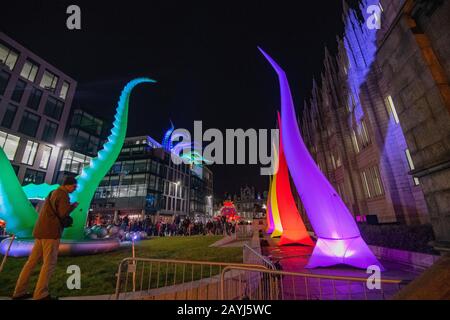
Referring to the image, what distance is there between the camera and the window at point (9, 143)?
→ 24109mm

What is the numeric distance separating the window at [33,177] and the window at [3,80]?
32.0ft

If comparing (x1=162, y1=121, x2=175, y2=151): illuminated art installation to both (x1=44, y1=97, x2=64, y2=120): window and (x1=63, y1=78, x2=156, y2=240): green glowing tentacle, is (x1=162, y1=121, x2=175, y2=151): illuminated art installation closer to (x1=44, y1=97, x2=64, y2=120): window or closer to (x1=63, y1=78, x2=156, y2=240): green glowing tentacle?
(x1=44, y1=97, x2=64, y2=120): window

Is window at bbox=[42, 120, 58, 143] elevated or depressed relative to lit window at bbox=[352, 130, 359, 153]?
elevated

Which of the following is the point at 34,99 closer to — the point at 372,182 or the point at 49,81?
the point at 49,81

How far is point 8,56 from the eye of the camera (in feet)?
85.5

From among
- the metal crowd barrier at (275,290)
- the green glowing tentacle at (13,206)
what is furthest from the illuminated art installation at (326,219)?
the green glowing tentacle at (13,206)

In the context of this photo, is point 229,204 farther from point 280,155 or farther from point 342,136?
point 280,155

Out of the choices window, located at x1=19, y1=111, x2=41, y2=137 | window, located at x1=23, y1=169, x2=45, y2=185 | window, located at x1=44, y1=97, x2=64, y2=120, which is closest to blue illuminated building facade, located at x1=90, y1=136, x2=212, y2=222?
window, located at x1=23, y1=169, x2=45, y2=185

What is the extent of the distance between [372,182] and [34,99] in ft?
134

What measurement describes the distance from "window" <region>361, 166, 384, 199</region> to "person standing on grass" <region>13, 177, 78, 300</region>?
67.9 ft

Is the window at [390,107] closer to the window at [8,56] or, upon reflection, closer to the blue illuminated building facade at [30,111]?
the blue illuminated building facade at [30,111]

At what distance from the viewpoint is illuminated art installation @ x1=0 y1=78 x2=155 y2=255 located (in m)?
10.1

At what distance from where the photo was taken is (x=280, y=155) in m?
14.5

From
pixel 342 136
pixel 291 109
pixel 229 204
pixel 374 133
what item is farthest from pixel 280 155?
pixel 229 204
